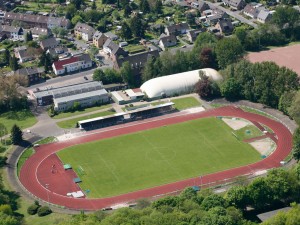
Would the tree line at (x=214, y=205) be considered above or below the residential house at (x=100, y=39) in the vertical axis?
below

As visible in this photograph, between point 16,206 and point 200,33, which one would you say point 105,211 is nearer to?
point 16,206

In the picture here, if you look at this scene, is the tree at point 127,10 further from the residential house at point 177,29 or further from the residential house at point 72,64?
the residential house at point 72,64

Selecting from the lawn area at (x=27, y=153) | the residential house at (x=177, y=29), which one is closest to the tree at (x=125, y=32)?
the residential house at (x=177, y=29)

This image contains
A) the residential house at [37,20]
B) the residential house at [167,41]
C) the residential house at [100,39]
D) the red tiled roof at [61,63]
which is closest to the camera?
the red tiled roof at [61,63]

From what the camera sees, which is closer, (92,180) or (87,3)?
(92,180)

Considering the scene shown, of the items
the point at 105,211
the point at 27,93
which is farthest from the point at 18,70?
the point at 105,211

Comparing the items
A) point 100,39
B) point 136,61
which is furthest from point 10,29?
point 136,61
